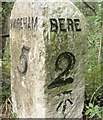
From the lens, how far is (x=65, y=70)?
216cm

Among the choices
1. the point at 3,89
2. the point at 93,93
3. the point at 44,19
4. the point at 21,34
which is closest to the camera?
the point at 44,19

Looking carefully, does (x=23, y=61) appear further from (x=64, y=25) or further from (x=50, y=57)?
(x=64, y=25)

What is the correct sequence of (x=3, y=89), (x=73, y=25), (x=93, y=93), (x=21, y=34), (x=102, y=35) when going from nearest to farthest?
(x=73, y=25) → (x=21, y=34) → (x=93, y=93) → (x=3, y=89) → (x=102, y=35)

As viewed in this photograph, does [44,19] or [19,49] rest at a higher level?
[44,19]

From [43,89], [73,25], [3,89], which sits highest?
[73,25]

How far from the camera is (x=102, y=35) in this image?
3523 mm

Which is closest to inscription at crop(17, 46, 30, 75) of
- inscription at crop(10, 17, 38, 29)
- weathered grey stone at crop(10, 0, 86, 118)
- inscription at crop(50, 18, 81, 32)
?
weathered grey stone at crop(10, 0, 86, 118)

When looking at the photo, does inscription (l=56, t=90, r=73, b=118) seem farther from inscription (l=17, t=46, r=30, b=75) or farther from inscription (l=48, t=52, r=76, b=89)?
inscription (l=17, t=46, r=30, b=75)

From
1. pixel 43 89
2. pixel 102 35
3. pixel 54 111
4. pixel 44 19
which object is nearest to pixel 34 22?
pixel 44 19

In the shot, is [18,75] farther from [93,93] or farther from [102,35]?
[102,35]

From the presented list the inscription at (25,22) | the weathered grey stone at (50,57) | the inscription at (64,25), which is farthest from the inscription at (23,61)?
the inscription at (64,25)

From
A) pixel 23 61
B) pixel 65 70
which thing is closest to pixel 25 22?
pixel 23 61

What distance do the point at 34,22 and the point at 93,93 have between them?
3.84 ft

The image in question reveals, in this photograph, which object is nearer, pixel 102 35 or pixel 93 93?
pixel 93 93
